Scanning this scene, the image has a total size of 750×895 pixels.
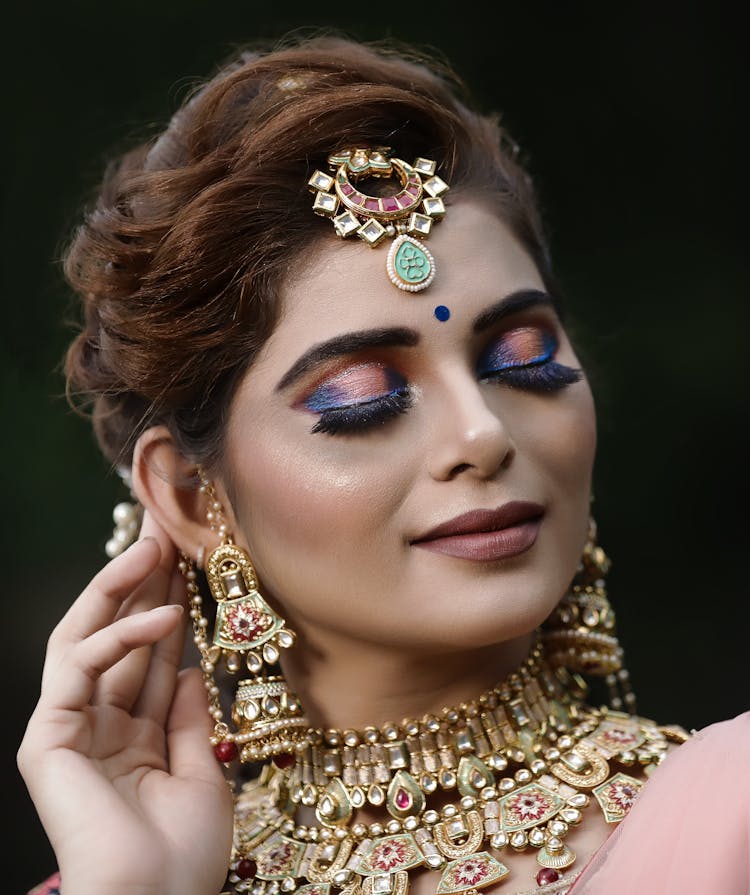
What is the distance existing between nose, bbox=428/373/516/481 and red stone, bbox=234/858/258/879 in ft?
2.51

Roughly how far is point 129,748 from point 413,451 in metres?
0.70

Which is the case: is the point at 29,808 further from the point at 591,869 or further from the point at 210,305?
the point at 591,869

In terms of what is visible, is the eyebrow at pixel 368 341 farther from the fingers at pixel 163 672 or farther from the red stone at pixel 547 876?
the red stone at pixel 547 876

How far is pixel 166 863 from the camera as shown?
1918mm

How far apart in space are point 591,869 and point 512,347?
829 mm

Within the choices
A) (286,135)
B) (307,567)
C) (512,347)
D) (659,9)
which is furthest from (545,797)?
(659,9)

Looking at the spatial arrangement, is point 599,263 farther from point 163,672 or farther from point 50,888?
point 50,888

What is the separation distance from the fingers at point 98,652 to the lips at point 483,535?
44 cm

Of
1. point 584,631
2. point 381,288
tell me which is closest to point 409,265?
point 381,288

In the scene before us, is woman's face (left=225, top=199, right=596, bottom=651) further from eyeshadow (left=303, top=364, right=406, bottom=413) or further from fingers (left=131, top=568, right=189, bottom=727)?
fingers (left=131, top=568, right=189, bottom=727)

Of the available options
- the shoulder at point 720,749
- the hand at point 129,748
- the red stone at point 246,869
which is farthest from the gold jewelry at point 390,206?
the red stone at point 246,869

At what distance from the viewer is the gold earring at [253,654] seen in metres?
2.10

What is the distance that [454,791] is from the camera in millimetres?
2092

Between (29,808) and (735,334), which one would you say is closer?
(29,808)
